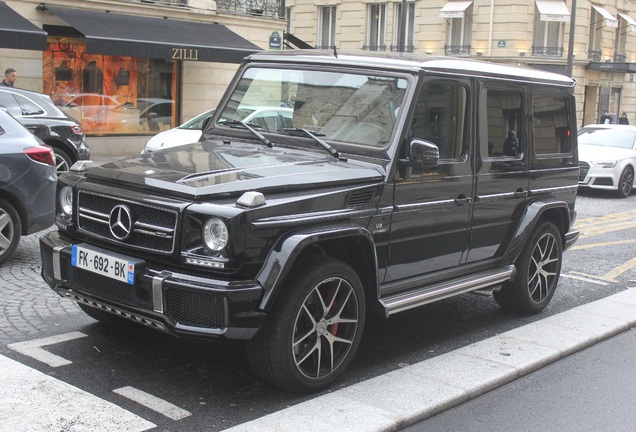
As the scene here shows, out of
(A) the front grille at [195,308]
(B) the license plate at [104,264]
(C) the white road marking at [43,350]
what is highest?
(B) the license plate at [104,264]

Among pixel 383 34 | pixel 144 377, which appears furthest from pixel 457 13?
pixel 144 377

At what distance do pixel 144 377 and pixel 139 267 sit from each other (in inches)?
33.1

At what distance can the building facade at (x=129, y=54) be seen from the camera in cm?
1891

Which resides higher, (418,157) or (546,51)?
(546,51)

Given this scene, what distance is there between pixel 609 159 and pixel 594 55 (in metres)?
24.0

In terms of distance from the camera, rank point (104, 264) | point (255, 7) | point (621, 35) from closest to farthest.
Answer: point (104, 264) → point (255, 7) → point (621, 35)

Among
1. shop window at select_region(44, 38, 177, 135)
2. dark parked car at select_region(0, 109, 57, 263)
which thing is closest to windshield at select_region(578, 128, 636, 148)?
shop window at select_region(44, 38, 177, 135)

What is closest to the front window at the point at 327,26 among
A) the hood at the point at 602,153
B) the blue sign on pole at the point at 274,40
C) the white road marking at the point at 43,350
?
the blue sign on pole at the point at 274,40

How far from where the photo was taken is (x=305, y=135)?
580cm

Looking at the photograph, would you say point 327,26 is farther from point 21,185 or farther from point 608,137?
point 21,185

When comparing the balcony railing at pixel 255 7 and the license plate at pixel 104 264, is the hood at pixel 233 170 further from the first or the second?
the balcony railing at pixel 255 7

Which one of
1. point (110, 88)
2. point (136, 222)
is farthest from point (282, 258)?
point (110, 88)

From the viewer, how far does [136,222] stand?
4734mm

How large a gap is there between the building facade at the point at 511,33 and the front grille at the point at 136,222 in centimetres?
3165
